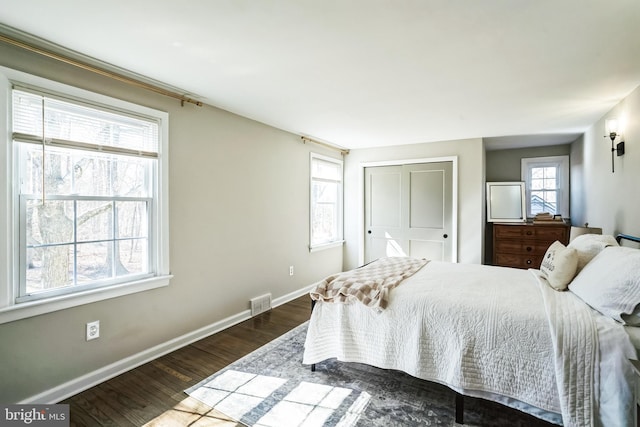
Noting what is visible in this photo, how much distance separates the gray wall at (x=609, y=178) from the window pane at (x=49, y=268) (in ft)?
14.3

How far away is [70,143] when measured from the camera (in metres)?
2.12

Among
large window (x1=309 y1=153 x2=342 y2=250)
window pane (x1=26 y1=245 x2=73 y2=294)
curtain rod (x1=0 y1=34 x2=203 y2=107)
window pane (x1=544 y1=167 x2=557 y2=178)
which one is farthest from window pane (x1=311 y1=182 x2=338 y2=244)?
window pane (x1=544 y1=167 x2=557 y2=178)

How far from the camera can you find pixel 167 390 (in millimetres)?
2174

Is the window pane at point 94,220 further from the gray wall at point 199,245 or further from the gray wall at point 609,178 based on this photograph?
the gray wall at point 609,178

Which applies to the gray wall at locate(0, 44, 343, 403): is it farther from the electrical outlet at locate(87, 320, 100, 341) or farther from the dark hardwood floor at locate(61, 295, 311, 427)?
the dark hardwood floor at locate(61, 295, 311, 427)

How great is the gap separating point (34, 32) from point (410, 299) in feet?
9.21

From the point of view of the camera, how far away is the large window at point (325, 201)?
477cm

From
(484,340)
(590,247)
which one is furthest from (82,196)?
(590,247)

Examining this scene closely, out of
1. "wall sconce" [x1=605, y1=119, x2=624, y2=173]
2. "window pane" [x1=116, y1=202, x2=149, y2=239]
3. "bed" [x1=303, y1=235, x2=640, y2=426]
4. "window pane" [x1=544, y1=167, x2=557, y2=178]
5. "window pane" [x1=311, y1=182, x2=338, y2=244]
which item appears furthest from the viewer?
"window pane" [x1=544, y1=167, x2=557, y2=178]

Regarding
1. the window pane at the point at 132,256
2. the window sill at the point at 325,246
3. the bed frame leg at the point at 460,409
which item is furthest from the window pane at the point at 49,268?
the window sill at the point at 325,246

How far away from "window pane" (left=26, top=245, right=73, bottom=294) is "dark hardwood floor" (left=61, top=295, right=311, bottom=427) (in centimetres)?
78

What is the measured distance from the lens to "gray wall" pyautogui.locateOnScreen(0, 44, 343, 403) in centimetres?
201

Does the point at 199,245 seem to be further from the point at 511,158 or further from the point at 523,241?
the point at 511,158

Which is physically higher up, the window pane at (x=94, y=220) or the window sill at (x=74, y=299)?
the window pane at (x=94, y=220)
